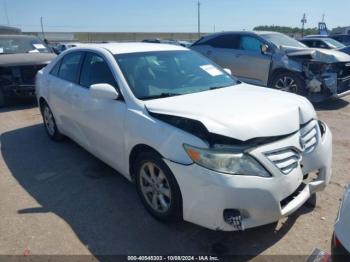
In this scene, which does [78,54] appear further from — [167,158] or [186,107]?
[167,158]

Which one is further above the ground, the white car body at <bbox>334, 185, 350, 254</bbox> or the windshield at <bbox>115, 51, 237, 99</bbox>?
the windshield at <bbox>115, 51, 237, 99</bbox>

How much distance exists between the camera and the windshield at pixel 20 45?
8.71 meters

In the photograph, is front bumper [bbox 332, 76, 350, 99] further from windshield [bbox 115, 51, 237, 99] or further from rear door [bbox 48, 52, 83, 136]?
rear door [bbox 48, 52, 83, 136]

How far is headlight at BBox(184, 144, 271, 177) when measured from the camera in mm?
2395

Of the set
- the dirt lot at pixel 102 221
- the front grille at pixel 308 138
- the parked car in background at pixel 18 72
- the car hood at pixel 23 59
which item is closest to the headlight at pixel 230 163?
the front grille at pixel 308 138

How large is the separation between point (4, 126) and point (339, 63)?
23.5ft

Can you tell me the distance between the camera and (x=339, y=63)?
7195 millimetres

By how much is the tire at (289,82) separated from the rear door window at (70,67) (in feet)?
16.2

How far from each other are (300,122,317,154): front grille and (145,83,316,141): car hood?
3.0 inches

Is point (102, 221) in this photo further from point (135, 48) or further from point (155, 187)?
point (135, 48)

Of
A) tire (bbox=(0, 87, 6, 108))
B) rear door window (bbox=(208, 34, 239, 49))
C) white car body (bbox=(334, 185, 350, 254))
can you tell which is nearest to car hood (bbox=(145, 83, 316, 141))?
white car body (bbox=(334, 185, 350, 254))

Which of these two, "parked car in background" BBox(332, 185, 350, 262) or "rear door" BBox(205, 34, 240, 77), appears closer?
"parked car in background" BBox(332, 185, 350, 262)

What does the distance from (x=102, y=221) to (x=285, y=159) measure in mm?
1789

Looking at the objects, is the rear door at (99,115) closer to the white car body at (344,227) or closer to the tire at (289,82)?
the white car body at (344,227)
